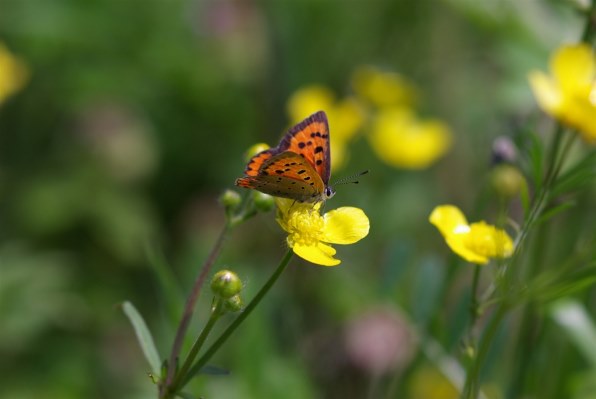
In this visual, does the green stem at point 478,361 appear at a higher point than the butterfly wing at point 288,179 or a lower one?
lower

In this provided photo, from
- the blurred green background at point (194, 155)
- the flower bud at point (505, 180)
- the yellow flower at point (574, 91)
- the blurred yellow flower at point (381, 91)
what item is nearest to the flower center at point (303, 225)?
the flower bud at point (505, 180)

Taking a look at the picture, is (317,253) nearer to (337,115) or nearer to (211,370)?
(211,370)

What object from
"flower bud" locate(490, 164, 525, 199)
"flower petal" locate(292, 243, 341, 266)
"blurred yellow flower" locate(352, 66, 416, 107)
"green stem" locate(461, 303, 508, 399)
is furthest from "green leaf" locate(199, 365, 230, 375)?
"blurred yellow flower" locate(352, 66, 416, 107)

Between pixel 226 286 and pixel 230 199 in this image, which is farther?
pixel 230 199

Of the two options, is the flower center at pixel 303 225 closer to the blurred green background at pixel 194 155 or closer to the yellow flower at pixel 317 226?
the yellow flower at pixel 317 226

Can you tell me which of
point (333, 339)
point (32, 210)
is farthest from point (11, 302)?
point (333, 339)

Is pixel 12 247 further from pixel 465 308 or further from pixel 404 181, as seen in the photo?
pixel 465 308

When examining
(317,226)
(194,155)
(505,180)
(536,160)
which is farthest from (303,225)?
(194,155)
